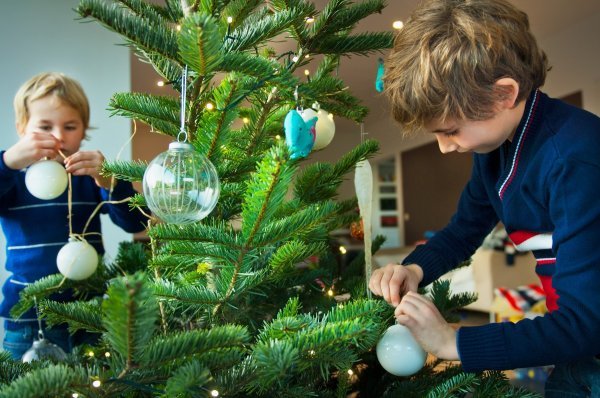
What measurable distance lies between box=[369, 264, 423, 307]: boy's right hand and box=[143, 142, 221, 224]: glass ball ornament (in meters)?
0.25

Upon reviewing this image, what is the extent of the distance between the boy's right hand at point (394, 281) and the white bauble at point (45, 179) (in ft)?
1.71

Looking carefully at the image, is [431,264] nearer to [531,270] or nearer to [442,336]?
[442,336]

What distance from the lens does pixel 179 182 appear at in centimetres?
50

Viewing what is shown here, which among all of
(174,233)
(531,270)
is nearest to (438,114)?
(174,233)

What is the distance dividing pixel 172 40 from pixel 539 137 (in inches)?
16.6

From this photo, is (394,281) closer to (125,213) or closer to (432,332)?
(432,332)

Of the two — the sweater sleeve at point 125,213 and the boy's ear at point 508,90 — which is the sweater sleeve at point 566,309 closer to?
the boy's ear at point 508,90

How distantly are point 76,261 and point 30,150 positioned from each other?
0.69 ft

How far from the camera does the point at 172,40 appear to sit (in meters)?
0.52

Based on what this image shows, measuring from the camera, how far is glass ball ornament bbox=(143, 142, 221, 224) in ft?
1.64

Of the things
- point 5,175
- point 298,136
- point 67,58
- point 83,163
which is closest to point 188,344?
point 298,136

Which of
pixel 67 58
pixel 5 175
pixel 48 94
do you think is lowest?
pixel 5 175

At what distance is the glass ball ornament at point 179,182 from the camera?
0.50 meters

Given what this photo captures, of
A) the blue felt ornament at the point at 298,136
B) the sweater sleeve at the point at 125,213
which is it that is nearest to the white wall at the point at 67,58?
the sweater sleeve at the point at 125,213
